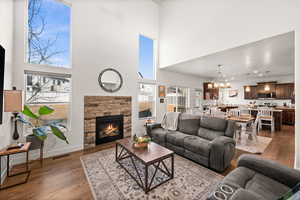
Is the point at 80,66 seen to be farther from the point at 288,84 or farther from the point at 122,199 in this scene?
the point at 288,84

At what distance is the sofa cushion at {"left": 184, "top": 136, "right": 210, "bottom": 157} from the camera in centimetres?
250

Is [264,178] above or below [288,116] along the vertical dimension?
below

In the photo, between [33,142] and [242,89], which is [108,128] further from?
[242,89]

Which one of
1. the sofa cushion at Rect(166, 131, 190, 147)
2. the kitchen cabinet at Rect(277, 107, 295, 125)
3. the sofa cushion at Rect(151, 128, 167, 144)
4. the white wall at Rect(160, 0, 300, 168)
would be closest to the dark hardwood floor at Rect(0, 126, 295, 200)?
the sofa cushion at Rect(166, 131, 190, 147)

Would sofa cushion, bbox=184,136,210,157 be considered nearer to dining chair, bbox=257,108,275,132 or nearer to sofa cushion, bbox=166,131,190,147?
sofa cushion, bbox=166,131,190,147

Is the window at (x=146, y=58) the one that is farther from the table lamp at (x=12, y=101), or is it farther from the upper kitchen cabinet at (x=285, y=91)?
the upper kitchen cabinet at (x=285, y=91)

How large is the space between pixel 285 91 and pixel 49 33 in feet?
35.5

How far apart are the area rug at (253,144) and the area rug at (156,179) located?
1893 mm

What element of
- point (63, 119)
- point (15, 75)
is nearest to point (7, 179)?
point (63, 119)

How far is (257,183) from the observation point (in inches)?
54.7

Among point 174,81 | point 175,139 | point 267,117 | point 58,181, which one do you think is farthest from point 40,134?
point 267,117

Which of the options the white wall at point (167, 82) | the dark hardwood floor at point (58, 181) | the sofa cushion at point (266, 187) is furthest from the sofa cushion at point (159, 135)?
the sofa cushion at point (266, 187)

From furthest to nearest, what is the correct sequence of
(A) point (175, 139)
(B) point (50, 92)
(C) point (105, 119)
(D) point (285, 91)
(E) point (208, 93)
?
(E) point (208, 93), (D) point (285, 91), (C) point (105, 119), (B) point (50, 92), (A) point (175, 139)

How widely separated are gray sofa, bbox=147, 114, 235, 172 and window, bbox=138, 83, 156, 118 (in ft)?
4.15
